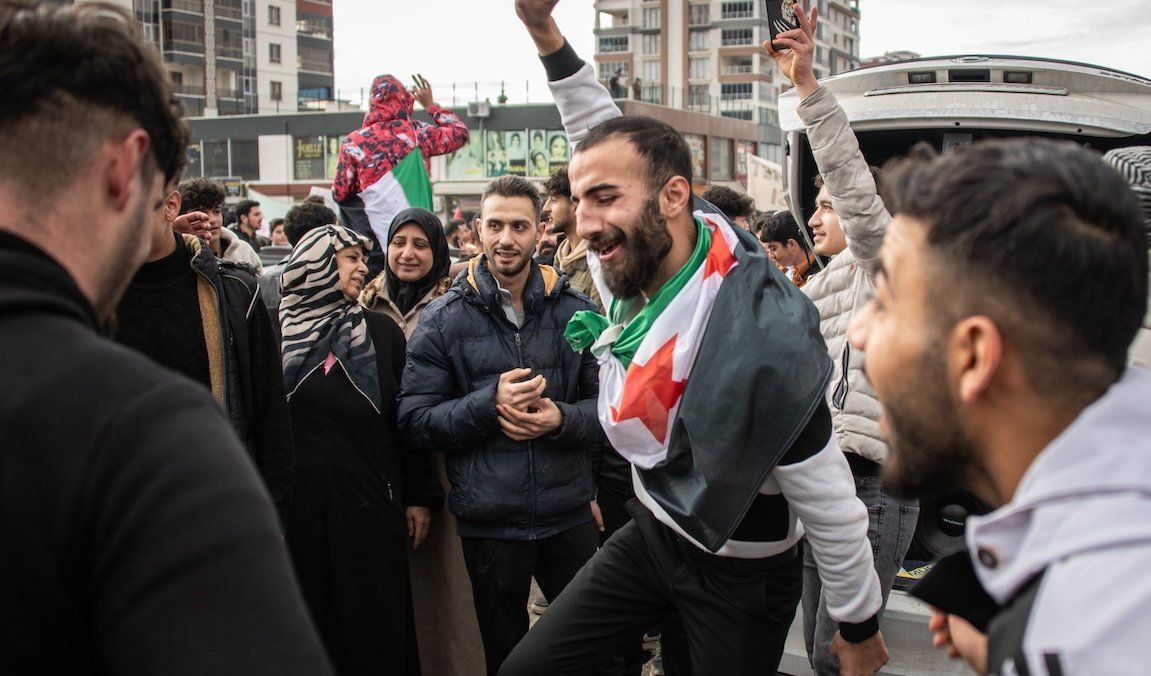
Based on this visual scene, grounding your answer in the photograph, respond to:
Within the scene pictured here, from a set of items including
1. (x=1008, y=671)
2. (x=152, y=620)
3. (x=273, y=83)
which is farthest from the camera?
(x=273, y=83)

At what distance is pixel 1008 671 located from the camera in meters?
1.21

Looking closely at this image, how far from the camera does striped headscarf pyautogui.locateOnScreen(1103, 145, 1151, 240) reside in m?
2.51

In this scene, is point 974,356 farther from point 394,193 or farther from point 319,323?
point 394,193

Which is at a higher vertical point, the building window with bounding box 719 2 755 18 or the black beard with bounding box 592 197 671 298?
the building window with bounding box 719 2 755 18

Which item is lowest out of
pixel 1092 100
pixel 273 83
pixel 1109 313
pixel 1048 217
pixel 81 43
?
pixel 1109 313

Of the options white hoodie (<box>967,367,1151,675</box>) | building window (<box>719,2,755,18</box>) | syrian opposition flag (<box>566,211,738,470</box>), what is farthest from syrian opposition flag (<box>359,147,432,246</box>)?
building window (<box>719,2,755,18</box>)

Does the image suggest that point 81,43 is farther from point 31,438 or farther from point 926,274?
point 926,274

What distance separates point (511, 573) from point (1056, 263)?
2974mm

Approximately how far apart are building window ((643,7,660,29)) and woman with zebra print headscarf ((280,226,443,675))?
358 ft

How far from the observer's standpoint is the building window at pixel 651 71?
10781 centimetres

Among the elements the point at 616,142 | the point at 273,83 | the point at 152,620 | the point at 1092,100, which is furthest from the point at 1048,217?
the point at 273,83

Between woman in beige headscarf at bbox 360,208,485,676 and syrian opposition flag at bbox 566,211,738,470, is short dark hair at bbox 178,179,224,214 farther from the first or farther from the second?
syrian opposition flag at bbox 566,211,738,470

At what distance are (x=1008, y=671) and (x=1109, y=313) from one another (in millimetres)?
485

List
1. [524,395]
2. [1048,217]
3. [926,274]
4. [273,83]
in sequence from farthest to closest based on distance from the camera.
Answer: [273,83], [524,395], [926,274], [1048,217]
